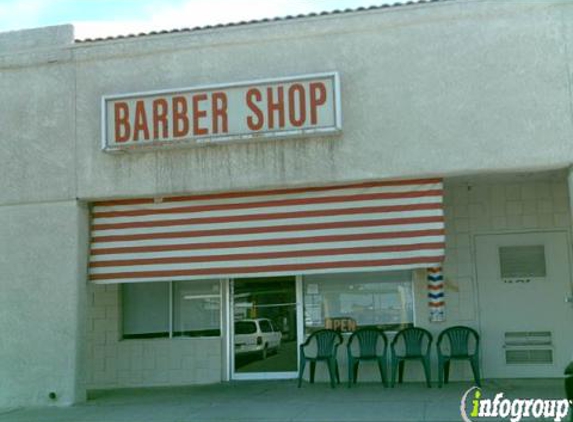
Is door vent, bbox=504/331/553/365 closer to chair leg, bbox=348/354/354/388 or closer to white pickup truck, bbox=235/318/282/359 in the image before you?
chair leg, bbox=348/354/354/388

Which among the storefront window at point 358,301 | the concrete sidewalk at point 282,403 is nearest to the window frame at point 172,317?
the concrete sidewalk at point 282,403

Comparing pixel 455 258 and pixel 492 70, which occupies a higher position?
pixel 492 70

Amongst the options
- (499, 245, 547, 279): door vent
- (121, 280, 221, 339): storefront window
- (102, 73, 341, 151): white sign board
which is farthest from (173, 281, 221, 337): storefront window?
(499, 245, 547, 279): door vent

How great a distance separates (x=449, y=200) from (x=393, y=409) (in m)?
4.06

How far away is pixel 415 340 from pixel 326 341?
4.54 ft

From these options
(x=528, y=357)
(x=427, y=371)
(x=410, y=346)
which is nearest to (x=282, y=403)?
(x=427, y=371)

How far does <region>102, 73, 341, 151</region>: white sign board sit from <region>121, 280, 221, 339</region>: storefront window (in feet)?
10.9

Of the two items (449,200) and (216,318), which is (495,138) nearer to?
(449,200)

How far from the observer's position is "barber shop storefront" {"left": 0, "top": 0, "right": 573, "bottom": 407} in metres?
10.5

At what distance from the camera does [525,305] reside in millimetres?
12398

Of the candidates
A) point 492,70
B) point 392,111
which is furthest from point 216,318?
point 492,70

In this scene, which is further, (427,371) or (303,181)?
(427,371)

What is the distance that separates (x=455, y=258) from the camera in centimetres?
1260

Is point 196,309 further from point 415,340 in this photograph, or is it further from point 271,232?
point 415,340
